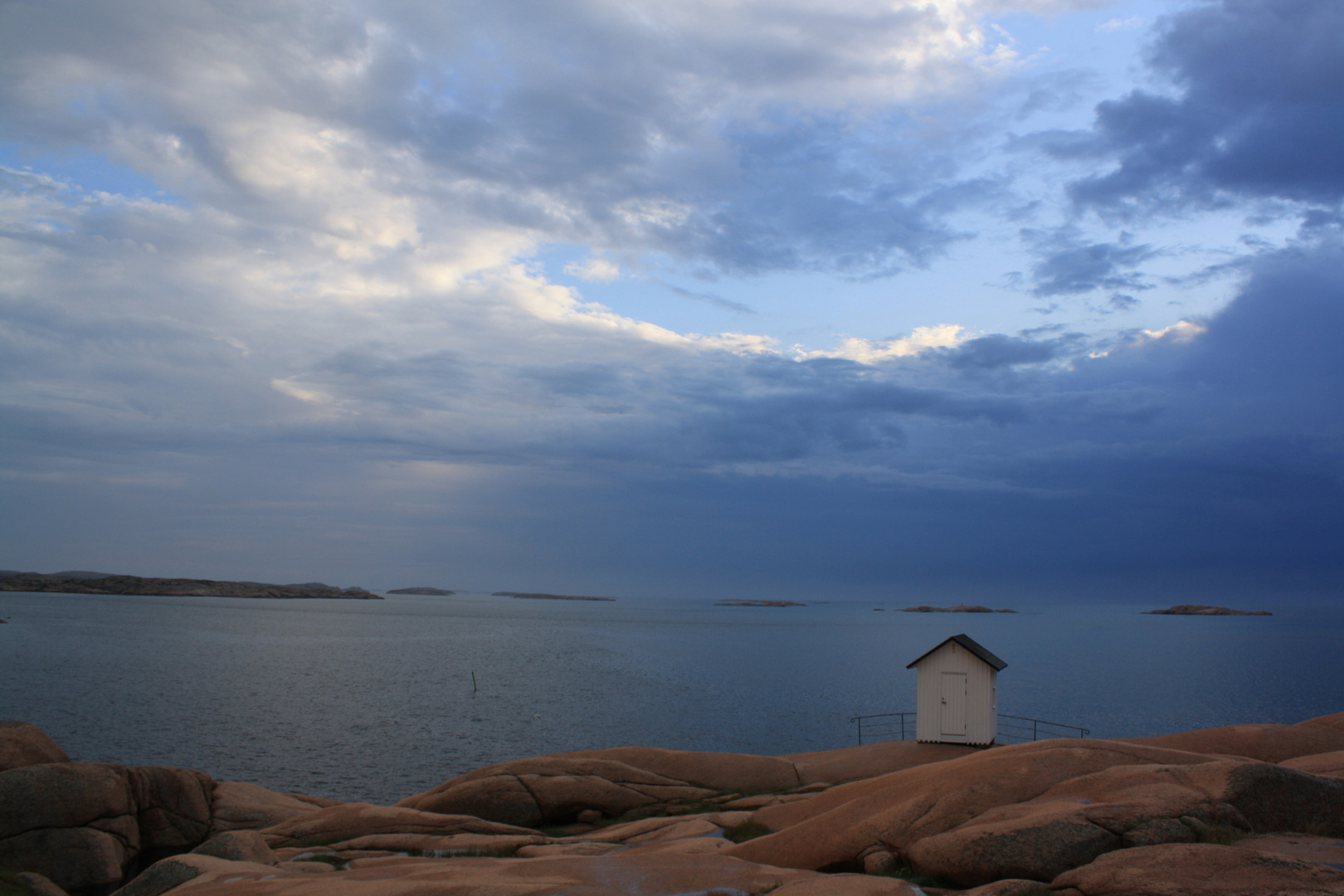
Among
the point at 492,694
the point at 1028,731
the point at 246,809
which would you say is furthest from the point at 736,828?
the point at 492,694

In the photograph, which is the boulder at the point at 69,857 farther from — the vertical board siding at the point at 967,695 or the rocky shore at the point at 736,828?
the vertical board siding at the point at 967,695

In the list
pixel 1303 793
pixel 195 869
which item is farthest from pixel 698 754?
pixel 1303 793

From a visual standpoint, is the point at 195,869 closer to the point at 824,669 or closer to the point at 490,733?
the point at 490,733

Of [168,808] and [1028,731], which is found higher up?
[168,808]

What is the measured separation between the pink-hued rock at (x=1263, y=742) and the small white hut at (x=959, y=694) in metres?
5.81

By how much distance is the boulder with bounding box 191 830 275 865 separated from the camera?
709 inches

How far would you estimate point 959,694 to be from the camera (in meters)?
32.7

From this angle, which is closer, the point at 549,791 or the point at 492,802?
the point at 492,802

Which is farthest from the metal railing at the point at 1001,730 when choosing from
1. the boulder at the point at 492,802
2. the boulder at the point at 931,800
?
the boulder at the point at 931,800

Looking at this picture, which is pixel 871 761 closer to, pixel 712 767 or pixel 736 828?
pixel 712 767

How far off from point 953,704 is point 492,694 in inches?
1872

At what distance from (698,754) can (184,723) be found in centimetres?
3792

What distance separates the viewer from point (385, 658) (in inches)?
3804

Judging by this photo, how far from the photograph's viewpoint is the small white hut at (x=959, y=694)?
3238 centimetres
